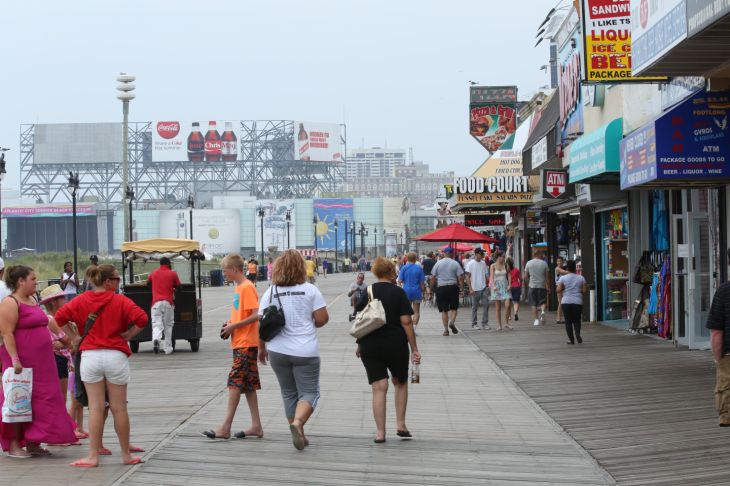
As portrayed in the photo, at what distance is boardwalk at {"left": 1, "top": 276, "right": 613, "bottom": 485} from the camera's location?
345 inches

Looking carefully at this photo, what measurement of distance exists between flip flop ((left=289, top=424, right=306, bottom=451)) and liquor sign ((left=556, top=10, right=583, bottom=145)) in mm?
16720

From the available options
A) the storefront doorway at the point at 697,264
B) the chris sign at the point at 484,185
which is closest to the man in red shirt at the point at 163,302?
the storefront doorway at the point at 697,264

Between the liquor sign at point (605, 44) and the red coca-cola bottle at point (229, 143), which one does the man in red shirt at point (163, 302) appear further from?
the red coca-cola bottle at point (229, 143)

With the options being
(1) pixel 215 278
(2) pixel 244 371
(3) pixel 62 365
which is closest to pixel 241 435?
(2) pixel 244 371

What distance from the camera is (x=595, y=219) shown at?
2786 cm

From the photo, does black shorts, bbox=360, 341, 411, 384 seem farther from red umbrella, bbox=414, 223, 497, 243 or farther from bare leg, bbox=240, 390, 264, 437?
red umbrella, bbox=414, 223, 497, 243

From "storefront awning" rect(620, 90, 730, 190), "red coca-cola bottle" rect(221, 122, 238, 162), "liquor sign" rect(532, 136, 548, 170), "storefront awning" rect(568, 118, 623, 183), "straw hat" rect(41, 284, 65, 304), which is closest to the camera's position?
"straw hat" rect(41, 284, 65, 304)

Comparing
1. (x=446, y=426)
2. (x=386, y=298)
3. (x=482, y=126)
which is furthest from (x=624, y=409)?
(x=482, y=126)

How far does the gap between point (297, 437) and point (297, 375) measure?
51 centimetres

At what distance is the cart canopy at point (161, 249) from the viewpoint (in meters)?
22.5

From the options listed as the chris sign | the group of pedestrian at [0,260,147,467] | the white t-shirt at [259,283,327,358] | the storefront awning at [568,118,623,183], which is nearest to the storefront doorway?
the storefront awning at [568,118,623,183]

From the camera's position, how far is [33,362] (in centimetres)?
945

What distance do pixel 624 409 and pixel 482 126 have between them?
3731 cm

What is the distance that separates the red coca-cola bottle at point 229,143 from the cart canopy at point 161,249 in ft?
493
